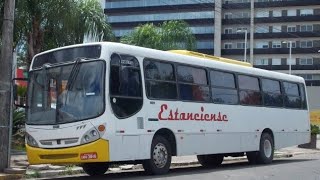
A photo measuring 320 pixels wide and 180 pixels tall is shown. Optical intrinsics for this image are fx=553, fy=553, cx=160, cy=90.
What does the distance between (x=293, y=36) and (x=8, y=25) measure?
81.3m

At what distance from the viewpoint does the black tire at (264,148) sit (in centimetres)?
1917

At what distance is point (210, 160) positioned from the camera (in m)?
19.0

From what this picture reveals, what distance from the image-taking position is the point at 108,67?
12797 mm

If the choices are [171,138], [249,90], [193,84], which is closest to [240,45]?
[249,90]

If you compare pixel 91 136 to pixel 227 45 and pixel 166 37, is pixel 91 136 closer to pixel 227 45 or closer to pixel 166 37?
pixel 166 37

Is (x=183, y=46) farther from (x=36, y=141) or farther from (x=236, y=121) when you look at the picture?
(x=36, y=141)

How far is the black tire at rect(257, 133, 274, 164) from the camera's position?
1917 cm

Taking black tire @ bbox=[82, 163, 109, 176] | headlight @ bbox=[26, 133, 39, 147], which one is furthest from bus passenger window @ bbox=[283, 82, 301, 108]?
headlight @ bbox=[26, 133, 39, 147]

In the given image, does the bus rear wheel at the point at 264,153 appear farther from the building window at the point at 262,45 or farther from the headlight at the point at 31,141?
the building window at the point at 262,45

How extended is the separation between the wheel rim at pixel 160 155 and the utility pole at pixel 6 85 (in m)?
3.64

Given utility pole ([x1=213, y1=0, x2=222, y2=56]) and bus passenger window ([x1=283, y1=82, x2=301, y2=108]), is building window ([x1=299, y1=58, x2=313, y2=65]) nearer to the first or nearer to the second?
utility pole ([x1=213, y1=0, x2=222, y2=56])

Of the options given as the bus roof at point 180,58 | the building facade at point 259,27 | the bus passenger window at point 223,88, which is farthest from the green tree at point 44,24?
the building facade at point 259,27

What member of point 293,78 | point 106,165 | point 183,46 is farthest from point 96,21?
point 183,46

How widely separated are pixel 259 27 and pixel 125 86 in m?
83.0
